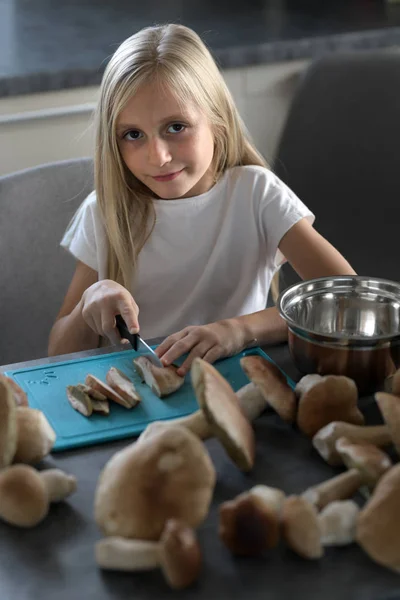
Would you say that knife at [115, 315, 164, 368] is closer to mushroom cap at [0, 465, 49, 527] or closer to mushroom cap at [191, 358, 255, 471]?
mushroom cap at [191, 358, 255, 471]

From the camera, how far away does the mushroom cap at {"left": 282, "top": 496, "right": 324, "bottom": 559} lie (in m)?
0.75

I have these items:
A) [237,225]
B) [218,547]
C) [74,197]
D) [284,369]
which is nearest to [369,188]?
[237,225]

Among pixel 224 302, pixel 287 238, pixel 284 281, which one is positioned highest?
pixel 287 238

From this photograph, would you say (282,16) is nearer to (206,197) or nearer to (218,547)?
(206,197)

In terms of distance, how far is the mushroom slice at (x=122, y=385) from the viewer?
102 cm

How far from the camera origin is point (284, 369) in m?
1.10

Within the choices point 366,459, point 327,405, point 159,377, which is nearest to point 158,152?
point 159,377

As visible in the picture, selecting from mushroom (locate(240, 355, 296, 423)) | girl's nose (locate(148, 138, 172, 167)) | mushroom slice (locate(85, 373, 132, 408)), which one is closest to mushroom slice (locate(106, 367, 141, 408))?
mushroom slice (locate(85, 373, 132, 408))

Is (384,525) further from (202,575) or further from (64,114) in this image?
(64,114)

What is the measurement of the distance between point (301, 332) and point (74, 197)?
72cm

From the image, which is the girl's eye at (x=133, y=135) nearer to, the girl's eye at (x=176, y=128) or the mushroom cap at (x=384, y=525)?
the girl's eye at (x=176, y=128)

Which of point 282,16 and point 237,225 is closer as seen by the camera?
point 237,225

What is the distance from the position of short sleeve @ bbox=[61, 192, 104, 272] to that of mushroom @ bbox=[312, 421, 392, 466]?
0.73 m

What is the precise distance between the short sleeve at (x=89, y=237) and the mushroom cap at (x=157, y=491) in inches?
31.6
